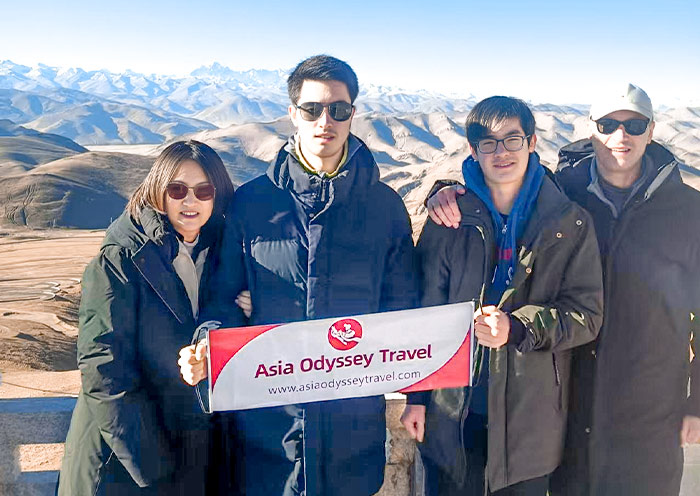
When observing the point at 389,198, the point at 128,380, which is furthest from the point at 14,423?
the point at 389,198

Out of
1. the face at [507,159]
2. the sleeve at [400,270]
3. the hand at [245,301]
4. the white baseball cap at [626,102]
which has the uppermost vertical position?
the white baseball cap at [626,102]

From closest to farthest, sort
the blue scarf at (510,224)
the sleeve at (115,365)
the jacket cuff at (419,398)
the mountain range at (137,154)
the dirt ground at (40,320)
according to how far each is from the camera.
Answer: the sleeve at (115,365)
the blue scarf at (510,224)
the jacket cuff at (419,398)
the dirt ground at (40,320)
the mountain range at (137,154)

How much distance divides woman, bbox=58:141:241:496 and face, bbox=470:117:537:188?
1.49 m

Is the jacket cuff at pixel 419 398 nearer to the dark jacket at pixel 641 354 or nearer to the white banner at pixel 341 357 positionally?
the white banner at pixel 341 357

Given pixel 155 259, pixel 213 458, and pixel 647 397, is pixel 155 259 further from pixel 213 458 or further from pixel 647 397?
pixel 647 397

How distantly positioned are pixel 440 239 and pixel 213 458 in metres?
1.61

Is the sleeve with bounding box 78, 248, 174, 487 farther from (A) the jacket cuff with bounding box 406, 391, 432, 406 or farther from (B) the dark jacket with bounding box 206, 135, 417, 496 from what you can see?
(A) the jacket cuff with bounding box 406, 391, 432, 406

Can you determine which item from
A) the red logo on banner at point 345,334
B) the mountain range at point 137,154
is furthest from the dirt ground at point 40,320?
the mountain range at point 137,154

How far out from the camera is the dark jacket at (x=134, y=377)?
265 cm

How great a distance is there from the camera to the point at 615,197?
3.12 m

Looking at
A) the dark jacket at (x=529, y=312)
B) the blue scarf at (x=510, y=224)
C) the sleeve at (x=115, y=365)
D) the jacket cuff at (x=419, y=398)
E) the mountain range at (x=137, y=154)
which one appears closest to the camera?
the sleeve at (x=115, y=365)

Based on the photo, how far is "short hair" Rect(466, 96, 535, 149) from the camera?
291 cm

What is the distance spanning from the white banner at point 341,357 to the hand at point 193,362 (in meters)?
0.04

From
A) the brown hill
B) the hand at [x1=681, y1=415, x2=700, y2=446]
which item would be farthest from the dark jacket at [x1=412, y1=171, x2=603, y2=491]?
the brown hill
